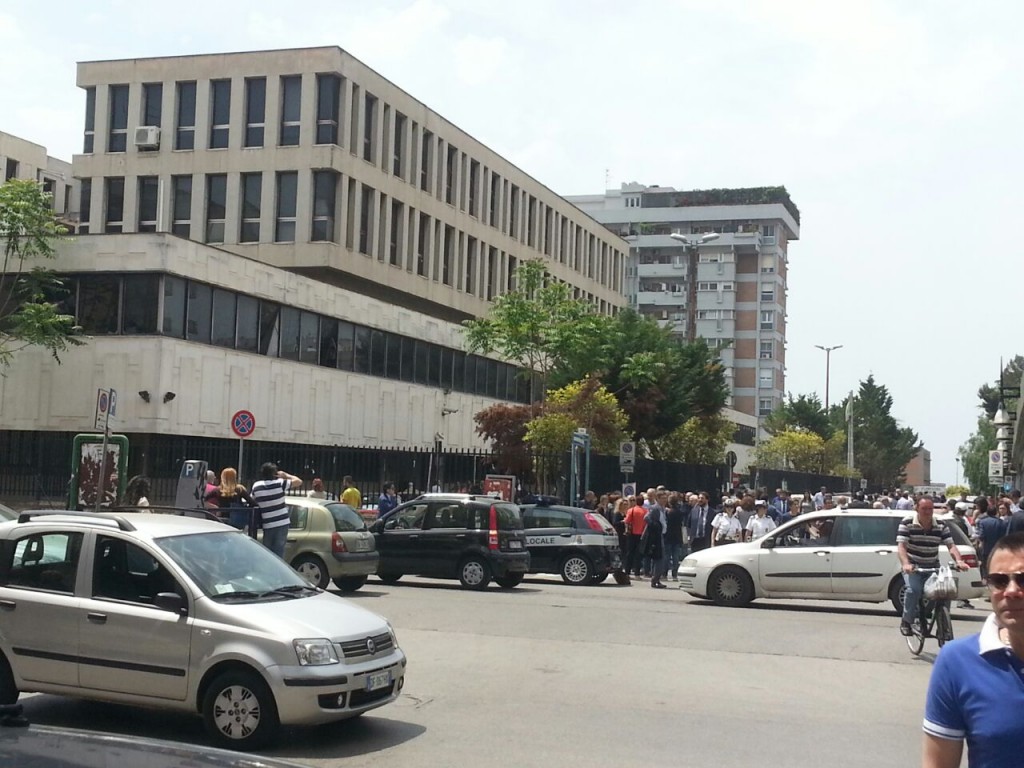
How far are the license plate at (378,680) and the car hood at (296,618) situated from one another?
0.29 m

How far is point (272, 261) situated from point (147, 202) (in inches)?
220

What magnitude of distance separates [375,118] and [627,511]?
2655 centimetres

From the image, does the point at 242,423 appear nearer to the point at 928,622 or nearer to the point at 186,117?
the point at 928,622

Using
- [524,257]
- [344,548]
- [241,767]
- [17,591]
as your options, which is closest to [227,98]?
[524,257]

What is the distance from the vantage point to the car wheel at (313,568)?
1912 cm

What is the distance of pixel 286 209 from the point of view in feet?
152

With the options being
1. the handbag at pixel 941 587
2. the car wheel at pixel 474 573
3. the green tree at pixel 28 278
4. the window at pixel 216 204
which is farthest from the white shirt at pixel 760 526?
the window at pixel 216 204

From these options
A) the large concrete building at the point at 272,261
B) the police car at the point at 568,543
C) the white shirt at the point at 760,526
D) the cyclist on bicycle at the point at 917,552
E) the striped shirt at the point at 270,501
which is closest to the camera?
the cyclist on bicycle at the point at 917,552

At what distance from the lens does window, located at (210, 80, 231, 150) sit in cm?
4650

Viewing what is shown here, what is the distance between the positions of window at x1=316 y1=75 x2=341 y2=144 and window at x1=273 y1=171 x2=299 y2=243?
169 centimetres

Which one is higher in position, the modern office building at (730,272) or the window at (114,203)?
the modern office building at (730,272)

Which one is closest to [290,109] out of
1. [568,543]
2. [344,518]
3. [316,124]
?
[316,124]

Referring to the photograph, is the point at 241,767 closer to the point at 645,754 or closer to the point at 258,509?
the point at 645,754

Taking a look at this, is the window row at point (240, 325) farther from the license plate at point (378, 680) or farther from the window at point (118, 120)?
the license plate at point (378, 680)
